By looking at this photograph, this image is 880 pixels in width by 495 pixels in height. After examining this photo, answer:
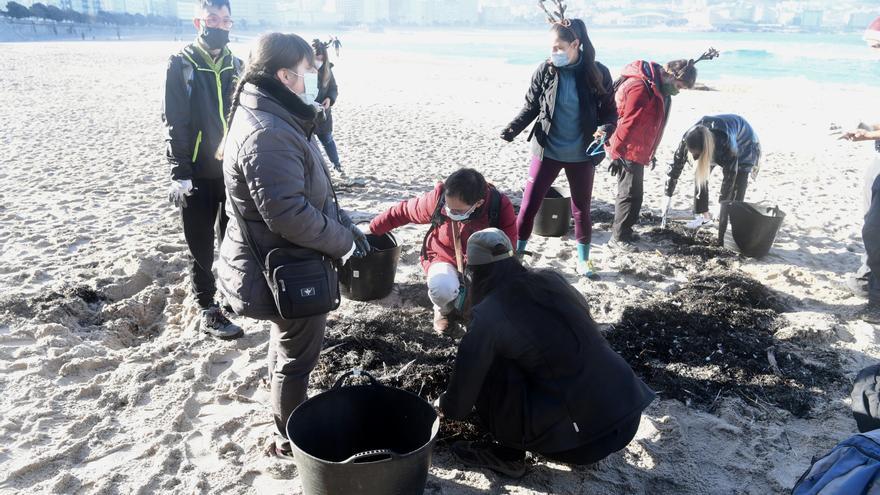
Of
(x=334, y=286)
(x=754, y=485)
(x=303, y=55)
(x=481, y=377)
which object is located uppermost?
(x=303, y=55)

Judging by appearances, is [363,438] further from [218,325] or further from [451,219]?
[218,325]

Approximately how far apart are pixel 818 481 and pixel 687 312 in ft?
8.18

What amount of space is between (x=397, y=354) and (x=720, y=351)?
1998 millimetres

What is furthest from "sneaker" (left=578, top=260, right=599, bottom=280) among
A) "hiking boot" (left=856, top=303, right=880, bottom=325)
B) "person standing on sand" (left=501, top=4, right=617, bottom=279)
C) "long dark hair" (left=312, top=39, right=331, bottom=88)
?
"long dark hair" (left=312, top=39, right=331, bottom=88)

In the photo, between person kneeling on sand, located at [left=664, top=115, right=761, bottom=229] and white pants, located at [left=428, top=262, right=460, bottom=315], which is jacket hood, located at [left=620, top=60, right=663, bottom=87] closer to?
person kneeling on sand, located at [left=664, top=115, right=761, bottom=229]

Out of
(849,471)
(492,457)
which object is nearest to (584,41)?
(492,457)

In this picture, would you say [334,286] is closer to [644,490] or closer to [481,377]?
[481,377]

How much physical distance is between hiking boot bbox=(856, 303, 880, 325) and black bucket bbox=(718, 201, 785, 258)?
927 millimetres

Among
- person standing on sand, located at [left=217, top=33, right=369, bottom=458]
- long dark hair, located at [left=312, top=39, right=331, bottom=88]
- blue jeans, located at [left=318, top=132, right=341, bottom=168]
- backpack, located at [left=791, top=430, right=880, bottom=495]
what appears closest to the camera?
backpack, located at [left=791, top=430, right=880, bottom=495]

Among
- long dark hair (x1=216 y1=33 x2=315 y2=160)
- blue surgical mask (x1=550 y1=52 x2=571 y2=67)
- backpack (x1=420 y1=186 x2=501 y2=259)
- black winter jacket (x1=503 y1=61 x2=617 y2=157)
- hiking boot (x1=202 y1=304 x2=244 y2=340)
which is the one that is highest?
long dark hair (x1=216 y1=33 x2=315 y2=160)

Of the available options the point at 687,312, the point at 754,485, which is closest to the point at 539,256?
the point at 687,312

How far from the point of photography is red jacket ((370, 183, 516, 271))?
3.65 m

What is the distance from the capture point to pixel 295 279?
7.67 ft

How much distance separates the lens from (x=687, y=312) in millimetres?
4266
